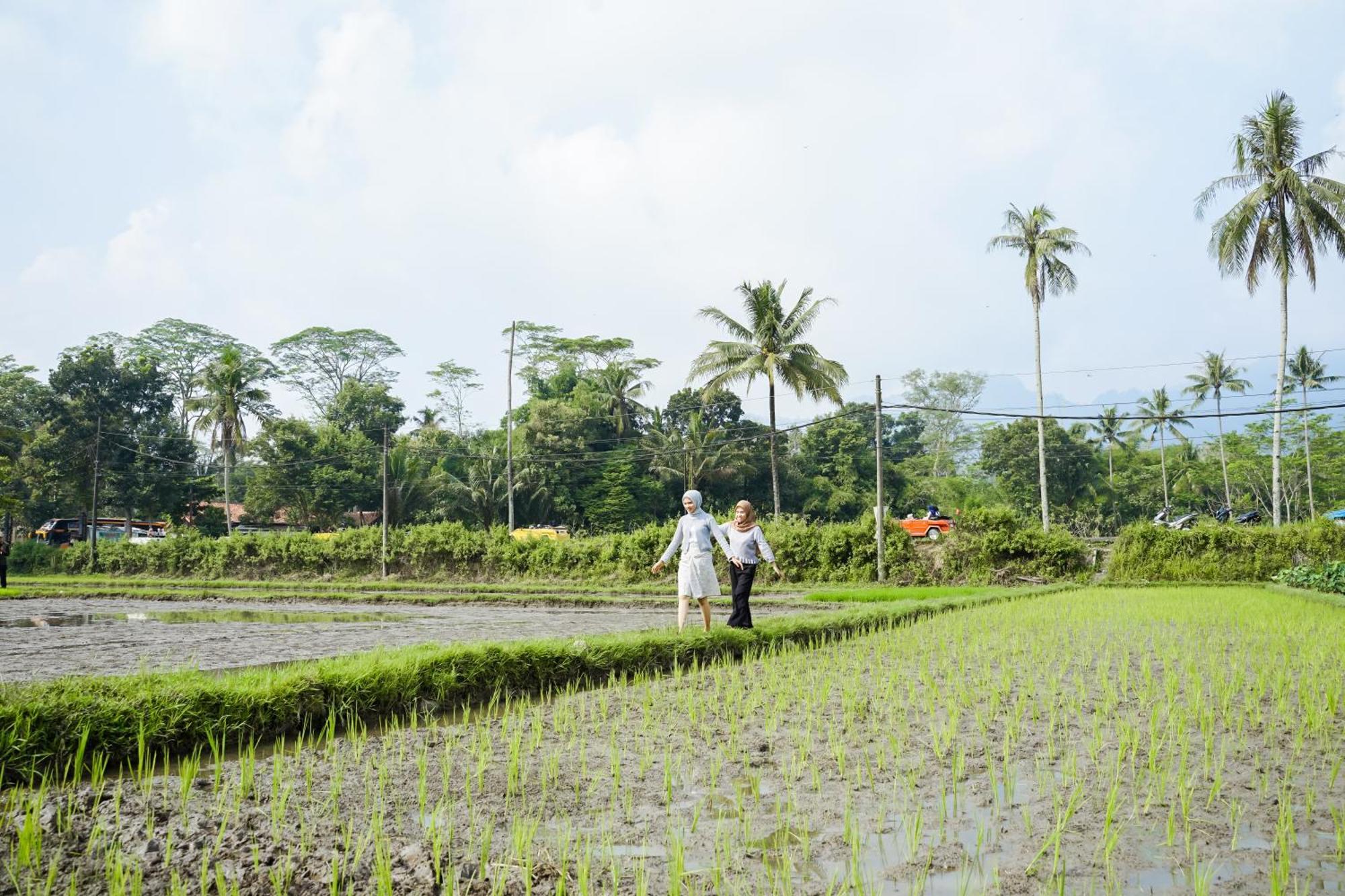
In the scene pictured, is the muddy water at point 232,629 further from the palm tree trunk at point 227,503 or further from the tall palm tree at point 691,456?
the tall palm tree at point 691,456

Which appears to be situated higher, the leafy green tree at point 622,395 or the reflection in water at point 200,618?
the leafy green tree at point 622,395

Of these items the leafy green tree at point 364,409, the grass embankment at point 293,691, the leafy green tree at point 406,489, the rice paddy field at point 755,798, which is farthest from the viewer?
the leafy green tree at point 364,409

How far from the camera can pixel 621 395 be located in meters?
45.4

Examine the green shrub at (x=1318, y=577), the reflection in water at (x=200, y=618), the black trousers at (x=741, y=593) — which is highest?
the black trousers at (x=741, y=593)

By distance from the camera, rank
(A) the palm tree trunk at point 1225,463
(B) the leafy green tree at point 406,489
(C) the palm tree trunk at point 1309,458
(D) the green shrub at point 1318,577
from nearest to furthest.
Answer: (D) the green shrub at point 1318,577 < (C) the palm tree trunk at point 1309,458 < (B) the leafy green tree at point 406,489 < (A) the palm tree trunk at point 1225,463

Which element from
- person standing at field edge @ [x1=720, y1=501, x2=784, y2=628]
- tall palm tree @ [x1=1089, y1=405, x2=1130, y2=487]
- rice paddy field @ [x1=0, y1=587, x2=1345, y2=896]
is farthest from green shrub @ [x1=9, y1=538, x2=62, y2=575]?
tall palm tree @ [x1=1089, y1=405, x2=1130, y2=487]

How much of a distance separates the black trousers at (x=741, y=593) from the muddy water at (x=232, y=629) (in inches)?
70.7

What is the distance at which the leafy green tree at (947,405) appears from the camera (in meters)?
59.6

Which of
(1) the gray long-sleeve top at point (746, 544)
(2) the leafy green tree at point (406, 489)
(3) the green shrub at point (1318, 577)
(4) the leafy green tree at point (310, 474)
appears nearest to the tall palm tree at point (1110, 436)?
(3) the green shrub at point (1318, 577)

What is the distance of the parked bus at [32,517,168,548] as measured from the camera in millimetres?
→ 40438

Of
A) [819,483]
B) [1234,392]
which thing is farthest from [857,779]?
[1234,392]

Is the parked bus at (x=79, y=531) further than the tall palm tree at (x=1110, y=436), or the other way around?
the tall palm tree at (x=1110, y=436)

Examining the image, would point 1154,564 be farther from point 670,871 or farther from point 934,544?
point 670,871

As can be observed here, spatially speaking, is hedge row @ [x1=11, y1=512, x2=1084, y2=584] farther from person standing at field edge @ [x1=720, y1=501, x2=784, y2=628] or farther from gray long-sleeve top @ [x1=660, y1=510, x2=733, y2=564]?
gray long-sleeve top @ [x1=660, y1=510, x2=733, y2=564]
